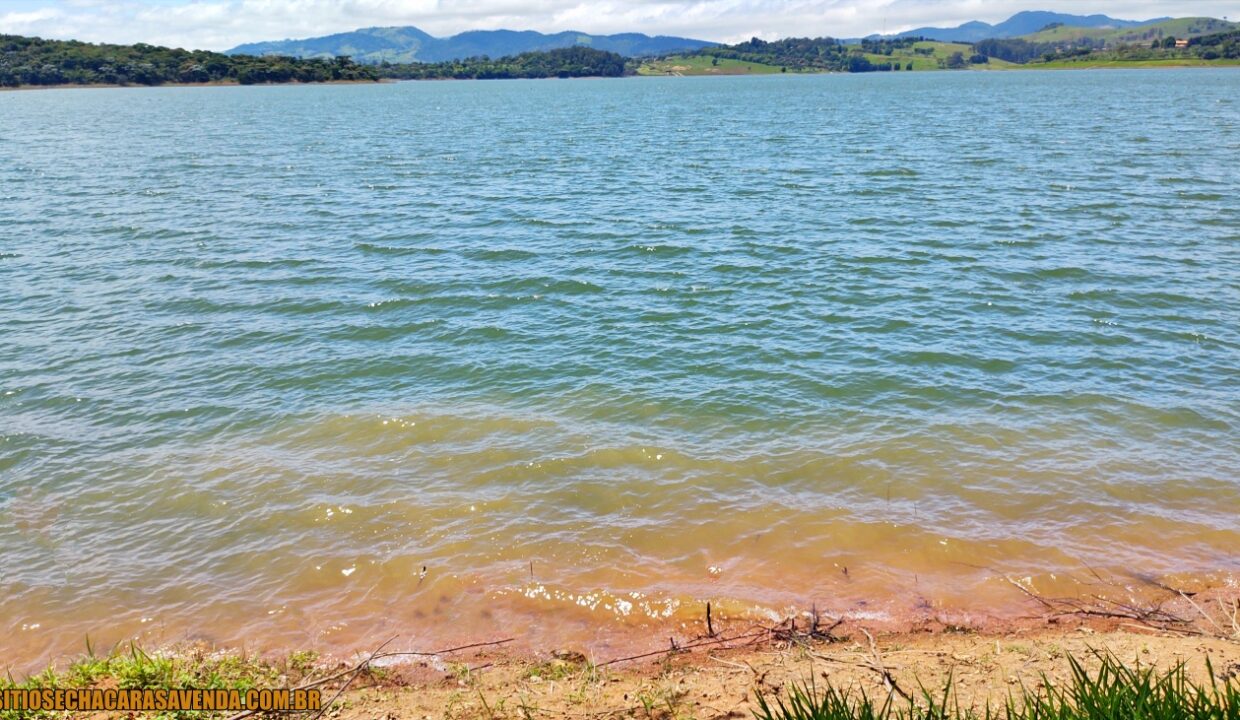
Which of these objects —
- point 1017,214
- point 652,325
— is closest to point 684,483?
point 652,325

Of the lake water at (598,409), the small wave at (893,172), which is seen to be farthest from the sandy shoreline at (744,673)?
the small wave at (893,172)

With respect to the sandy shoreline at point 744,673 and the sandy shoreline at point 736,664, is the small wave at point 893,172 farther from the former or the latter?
the sandy shoreline at point 744,673

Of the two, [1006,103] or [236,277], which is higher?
[1006,103]

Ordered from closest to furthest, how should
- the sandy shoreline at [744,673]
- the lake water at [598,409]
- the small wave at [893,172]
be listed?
1. the sandy shoreline at [744,673]
2. the lake water at [598,409]
3. the small wave at [893,172]

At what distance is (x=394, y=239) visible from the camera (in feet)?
93.9

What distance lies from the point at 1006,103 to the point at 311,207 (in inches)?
3473

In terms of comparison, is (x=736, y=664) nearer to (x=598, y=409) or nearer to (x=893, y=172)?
(x=598, y=409)

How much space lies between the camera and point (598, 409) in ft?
50.5

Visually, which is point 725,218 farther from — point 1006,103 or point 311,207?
point 1006,103

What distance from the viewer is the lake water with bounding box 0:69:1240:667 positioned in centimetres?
1013

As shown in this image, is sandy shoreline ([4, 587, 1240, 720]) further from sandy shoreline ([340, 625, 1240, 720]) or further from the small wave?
the small wave

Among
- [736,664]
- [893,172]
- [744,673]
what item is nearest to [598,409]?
[736,664]

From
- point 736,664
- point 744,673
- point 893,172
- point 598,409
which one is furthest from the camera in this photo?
point 893,172

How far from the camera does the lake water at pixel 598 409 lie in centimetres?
1013
